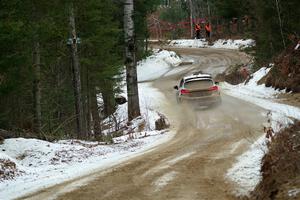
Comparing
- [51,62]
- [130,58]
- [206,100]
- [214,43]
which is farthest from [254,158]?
[214,43]

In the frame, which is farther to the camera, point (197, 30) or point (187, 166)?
point (197, 30)

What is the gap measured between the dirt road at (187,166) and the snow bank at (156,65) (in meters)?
26.2

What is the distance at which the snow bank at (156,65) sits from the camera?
45.9m

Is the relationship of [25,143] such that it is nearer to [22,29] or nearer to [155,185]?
[22,29]

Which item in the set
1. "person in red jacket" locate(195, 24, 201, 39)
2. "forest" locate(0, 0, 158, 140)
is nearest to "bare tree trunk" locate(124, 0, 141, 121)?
"forest" locate(0, 0, 158, 140)

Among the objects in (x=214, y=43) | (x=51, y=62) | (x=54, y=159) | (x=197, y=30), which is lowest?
(x=54, y=159)

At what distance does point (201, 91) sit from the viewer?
75.2 feet

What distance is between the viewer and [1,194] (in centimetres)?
827

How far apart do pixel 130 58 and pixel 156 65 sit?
96.1ft

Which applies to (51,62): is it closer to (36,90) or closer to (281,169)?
(36,90)

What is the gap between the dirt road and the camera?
7906 millimetres

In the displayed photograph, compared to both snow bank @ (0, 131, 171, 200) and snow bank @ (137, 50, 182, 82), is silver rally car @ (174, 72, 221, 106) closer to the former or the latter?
snow bank @ (0, 131, 171, 200)

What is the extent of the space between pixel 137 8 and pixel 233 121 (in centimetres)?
1332

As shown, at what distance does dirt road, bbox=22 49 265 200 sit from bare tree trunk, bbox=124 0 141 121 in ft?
6.81
